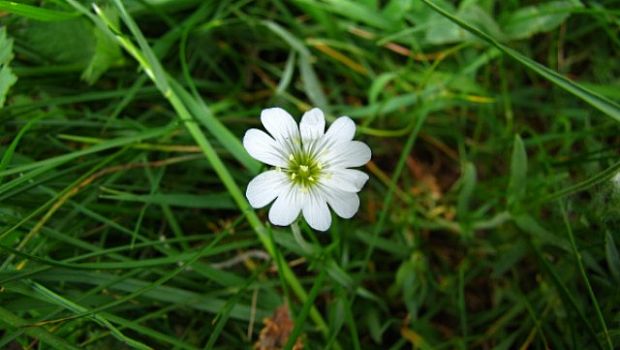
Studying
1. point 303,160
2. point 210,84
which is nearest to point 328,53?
point 210,84

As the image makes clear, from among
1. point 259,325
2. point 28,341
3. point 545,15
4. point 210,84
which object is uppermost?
point 545,15

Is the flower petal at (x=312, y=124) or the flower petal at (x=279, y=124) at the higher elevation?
the flower petal at (x=312, y=124)

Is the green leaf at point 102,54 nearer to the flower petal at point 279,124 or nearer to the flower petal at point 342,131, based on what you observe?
the flower petal at point 279,124

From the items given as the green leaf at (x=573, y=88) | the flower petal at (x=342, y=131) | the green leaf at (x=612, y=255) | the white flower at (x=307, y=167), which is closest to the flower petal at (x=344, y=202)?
the white flower at (x=307, y=167)

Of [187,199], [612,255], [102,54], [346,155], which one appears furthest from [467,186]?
[102,54]

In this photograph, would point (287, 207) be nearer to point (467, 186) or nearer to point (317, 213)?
point (317, 213)

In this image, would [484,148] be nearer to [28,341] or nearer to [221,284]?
[221,284]

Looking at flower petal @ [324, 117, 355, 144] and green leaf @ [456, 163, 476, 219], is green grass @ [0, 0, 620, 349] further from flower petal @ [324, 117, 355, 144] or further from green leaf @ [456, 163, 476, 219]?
flower petal @ [324, 117, 355, 144]
